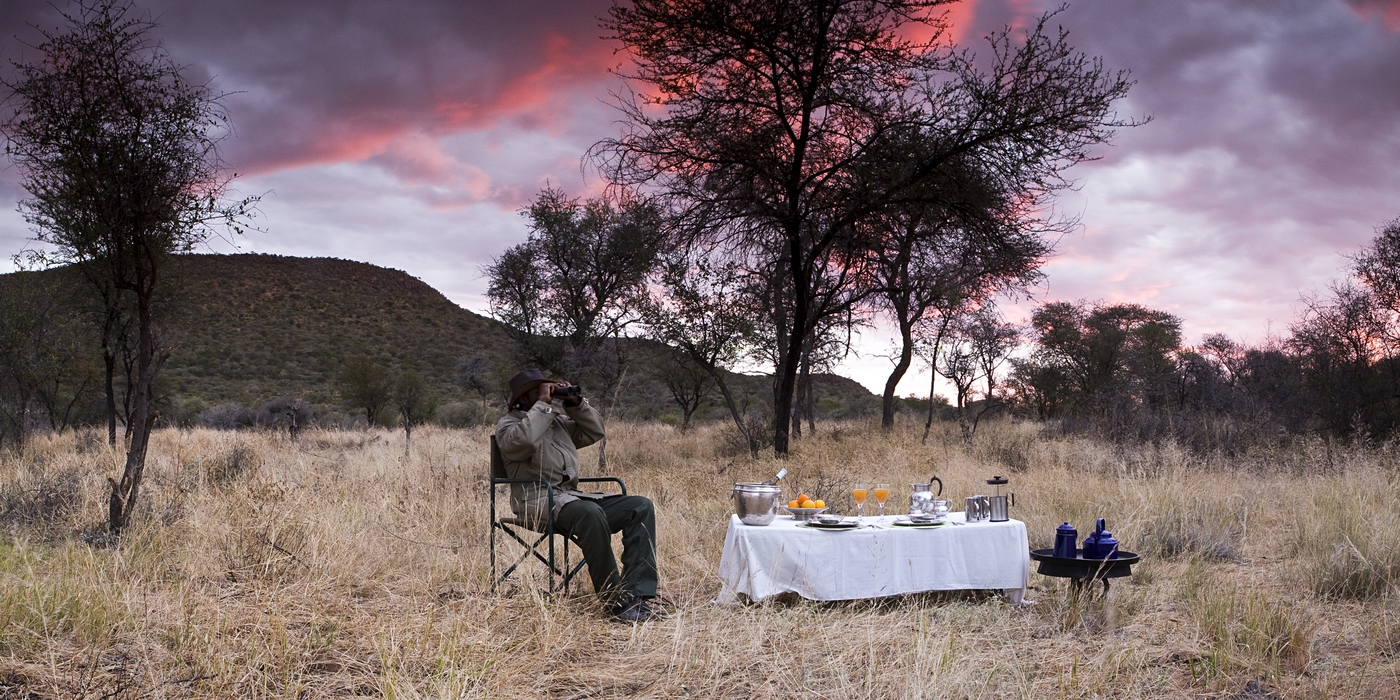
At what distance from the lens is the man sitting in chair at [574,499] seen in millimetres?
4496

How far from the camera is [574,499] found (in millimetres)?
4730

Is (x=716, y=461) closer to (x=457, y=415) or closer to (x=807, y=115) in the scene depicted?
(x=807, y=115)

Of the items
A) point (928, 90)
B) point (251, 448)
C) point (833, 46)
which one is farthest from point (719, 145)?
point (251, 448)

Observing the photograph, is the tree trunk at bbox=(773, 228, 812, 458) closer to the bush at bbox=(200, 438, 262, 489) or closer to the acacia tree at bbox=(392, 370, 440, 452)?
the bush at bbox=(200, 438, 262, 489)

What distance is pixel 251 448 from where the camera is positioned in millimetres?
10836

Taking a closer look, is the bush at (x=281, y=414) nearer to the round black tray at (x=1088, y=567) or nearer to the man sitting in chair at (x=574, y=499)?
the man sitting in chair at (x=574, y=499)

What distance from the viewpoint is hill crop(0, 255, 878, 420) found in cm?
3080

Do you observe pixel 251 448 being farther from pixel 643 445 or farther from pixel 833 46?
pixel 833 46

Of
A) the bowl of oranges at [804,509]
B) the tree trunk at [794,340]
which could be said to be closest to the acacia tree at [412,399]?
the tree trunk at [794,340]

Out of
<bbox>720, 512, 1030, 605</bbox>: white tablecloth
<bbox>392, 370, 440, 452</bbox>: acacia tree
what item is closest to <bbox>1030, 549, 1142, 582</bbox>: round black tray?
<bbox>720, 512, 1030, 605</bbox>: white tablecloth

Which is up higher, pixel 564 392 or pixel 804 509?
pixel 564 392

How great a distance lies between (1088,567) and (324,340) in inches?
1596

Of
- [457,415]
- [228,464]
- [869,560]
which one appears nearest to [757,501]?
[869,560]

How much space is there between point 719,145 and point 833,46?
1664 mm
